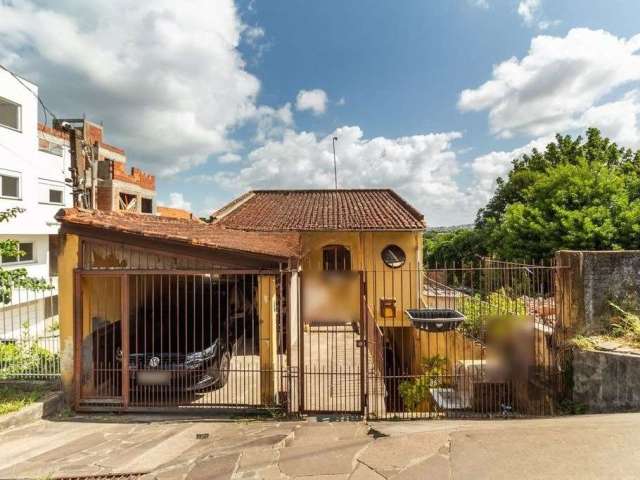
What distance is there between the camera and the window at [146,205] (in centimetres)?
2510

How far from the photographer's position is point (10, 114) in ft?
50.3

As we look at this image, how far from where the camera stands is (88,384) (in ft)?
17.8

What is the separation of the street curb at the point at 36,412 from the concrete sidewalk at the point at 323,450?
0.12 m

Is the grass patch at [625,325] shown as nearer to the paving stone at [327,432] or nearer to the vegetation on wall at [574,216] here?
the paving stone at [327,432]

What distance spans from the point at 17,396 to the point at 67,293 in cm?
179

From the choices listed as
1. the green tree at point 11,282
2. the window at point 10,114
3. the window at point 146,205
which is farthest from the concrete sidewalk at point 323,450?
the window at point 146,205

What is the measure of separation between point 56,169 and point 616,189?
27.4 meters

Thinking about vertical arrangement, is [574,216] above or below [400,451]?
above

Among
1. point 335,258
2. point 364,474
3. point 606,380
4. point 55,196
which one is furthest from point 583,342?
point 55,196

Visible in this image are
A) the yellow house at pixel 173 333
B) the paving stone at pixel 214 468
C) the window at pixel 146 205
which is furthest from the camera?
the window at pixel 146 205

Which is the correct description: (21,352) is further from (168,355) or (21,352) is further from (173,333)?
(168,355)

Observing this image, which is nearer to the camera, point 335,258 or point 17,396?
point 17,396

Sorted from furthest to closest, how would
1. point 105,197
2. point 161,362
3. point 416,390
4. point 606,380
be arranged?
point 105,197 < point 416,390 < point 161,362 < point 606,380

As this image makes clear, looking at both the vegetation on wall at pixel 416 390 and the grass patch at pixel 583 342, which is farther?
the vegetation on wall at pixel 416 390
